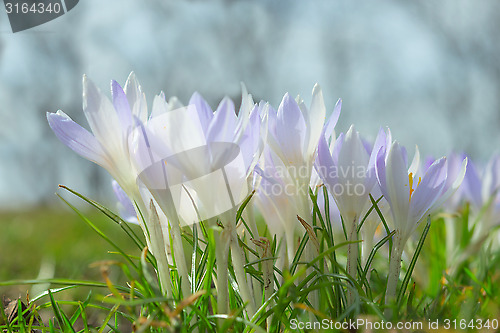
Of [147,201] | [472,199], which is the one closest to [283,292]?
[147,201]

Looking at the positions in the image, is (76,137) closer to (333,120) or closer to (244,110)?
(244,110)

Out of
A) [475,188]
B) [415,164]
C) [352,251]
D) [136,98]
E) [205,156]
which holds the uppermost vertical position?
[136,98]

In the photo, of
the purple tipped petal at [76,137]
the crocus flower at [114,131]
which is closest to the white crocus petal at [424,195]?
the crocus flower at [114,131]

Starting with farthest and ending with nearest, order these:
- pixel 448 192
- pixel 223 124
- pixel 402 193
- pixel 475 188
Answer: pixel 475 188 < pixel 448 192 < pixel 402 193 < pixel 223 124

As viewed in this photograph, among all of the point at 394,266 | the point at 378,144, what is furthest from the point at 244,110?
the point at 394,266

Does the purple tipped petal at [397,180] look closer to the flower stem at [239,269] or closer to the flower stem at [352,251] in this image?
the flower stem at [352,251]

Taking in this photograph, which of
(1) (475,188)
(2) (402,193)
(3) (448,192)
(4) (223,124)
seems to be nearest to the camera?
(4) (223,124)
